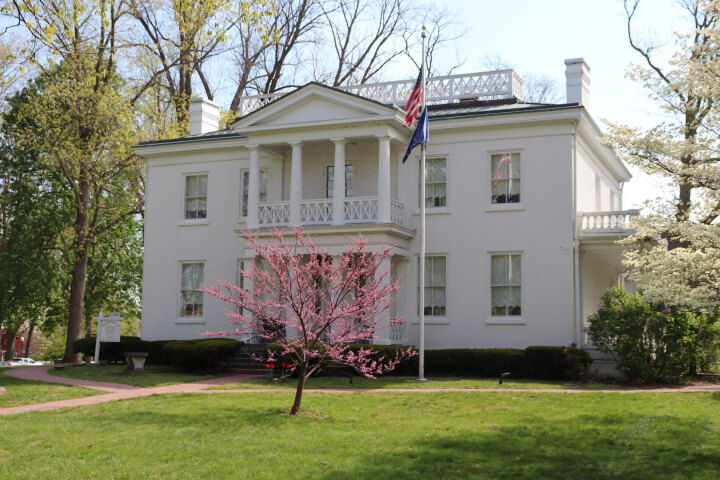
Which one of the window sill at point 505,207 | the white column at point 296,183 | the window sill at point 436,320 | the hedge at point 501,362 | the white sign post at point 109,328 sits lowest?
the hedge at point 501,362

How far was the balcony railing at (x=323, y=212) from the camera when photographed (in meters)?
24.2

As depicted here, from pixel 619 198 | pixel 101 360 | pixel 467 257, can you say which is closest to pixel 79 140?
pixel 101 360

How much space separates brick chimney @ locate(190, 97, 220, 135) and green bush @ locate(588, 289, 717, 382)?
1628cm

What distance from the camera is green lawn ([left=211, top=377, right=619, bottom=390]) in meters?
19.3

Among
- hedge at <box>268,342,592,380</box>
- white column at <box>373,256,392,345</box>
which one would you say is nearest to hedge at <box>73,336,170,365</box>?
hedge at <box>268,342,592,380</box>

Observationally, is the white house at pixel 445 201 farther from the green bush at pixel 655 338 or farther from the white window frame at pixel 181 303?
the green bush at pixel 655 338

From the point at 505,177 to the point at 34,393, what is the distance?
538 inches

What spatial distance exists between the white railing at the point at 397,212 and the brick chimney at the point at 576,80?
233 inches

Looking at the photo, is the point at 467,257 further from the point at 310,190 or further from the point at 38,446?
the point at 38,446

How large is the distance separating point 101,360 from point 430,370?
11726 mm

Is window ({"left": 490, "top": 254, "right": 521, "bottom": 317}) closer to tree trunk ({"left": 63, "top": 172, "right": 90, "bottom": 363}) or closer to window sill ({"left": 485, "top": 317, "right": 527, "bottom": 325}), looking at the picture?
window sill ({"left": 485, "top": 317, "right": 527, "bottom": 325})

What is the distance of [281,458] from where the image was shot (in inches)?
423

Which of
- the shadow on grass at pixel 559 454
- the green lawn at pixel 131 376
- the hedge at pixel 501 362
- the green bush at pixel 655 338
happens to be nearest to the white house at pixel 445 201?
the hedge at pixel 501 362

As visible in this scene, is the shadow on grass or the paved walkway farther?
the paved walkway
